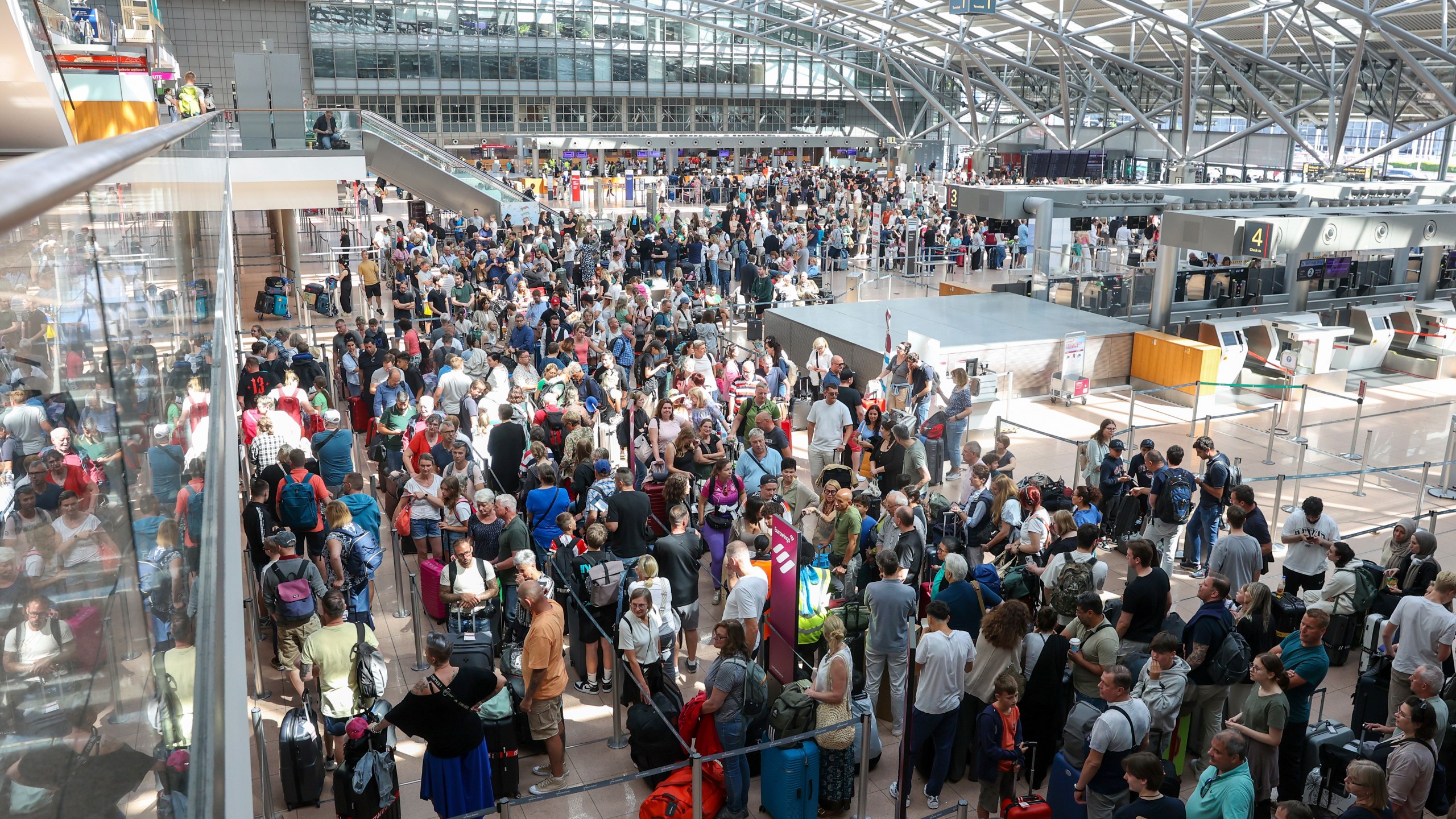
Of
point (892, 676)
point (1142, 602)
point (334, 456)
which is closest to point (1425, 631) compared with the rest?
point (1142, 602)

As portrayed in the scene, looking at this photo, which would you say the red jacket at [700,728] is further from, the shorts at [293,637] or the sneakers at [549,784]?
the shorts at [293,637]

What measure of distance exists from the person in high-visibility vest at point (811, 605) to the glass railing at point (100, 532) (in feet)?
18.4

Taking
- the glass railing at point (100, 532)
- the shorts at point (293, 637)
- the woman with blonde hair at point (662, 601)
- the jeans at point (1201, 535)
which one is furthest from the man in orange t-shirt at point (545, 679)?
the jeans at point (1201, 535)

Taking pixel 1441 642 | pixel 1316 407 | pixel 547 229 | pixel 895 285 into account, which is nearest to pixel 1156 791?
pixel 1441 642

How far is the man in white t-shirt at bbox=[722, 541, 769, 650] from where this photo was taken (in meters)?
7.43

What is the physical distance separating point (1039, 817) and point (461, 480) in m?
5.38

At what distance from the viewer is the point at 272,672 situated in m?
8.20

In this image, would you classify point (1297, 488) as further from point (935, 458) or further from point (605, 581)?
point (605, 581)

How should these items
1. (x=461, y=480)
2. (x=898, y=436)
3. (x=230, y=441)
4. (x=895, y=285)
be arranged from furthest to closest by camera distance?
(x=895, y=285) → (x=898, y=436) → (x=461, y=480) → (x=230, y=441)

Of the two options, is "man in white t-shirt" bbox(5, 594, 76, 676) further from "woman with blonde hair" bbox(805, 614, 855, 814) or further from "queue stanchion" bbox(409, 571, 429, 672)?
"queue stanchion" bbox(409, 571, 429, 672)

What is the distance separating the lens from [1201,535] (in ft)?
33.4

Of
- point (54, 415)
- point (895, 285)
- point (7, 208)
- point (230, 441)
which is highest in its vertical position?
point (7, 208)

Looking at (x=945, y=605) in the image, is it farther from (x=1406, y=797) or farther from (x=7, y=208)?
(x=7, y=208)

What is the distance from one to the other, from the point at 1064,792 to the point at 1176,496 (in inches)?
166
